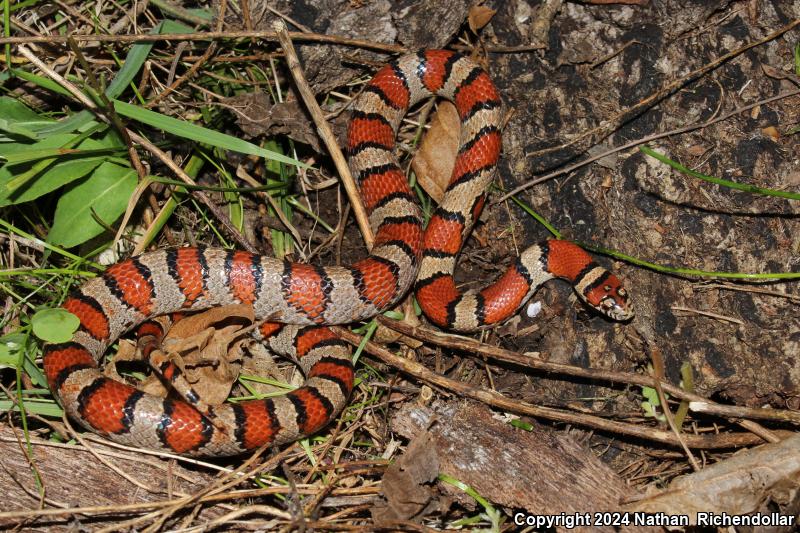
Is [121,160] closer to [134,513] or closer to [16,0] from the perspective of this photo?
[16,0]

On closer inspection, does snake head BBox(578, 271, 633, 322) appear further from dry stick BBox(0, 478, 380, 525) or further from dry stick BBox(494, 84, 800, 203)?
dry stick BBox(0, 478, 380, 525)

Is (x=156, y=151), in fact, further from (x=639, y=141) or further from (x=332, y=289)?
(x=639, y=141)

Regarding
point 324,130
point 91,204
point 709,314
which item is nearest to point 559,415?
point 709,314

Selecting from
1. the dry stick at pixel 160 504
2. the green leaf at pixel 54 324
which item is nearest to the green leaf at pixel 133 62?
the green leaf at pixel 54 324

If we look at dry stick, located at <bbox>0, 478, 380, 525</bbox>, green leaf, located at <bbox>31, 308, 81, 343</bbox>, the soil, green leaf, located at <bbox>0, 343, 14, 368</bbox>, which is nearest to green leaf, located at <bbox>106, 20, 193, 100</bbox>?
the soil

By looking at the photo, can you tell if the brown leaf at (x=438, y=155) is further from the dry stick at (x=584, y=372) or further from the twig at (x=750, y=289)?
the twig at (x=750, y=289)

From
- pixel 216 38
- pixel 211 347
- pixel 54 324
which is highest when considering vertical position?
pixel 216 38
